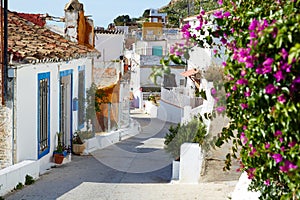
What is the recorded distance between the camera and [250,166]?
4.16 meters

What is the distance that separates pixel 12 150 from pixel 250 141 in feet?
26.2

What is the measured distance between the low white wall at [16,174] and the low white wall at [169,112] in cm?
1983

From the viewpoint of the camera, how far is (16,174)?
10.3 meters

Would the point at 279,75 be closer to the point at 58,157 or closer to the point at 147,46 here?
the point at 58,157

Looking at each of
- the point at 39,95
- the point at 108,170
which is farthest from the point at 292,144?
the point at 108,170

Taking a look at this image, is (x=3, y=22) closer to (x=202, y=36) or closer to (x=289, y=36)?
(x=202, y=36)

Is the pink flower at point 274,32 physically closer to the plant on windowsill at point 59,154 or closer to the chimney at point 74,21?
the plant on windowsill at point 59,154

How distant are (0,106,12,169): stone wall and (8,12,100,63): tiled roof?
3.88ft

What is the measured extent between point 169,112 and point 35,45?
2021 centimetres

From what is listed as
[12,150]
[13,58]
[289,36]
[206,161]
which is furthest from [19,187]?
[289,36]

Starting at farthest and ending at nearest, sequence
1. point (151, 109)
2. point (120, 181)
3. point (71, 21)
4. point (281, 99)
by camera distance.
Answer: point (151, 109) < point (71, 21) < point (120, 181) < point (281, 99)

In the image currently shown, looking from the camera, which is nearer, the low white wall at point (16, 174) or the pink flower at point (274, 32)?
the pink flower at point (274, 32)

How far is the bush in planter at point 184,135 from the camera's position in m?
12.3

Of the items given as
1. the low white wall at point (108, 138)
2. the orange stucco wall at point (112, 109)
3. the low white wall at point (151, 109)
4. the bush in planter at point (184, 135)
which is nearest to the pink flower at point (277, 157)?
the bush in planter at point (184, 135)
